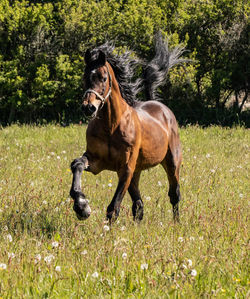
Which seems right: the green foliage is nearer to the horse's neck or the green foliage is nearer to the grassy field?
the grassy field

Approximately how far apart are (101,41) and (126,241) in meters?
20.9

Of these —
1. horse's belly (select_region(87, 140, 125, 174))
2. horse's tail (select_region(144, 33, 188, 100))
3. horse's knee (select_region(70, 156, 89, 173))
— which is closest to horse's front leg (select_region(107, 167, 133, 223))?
horse's belly (select_region(87, 140, 125, 174))

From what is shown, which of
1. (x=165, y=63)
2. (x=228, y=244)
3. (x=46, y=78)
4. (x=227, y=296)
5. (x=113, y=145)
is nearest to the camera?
(x=227, y=296)

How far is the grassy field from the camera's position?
10.9ft

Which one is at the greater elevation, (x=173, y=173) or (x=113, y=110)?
(x=113, y=110)

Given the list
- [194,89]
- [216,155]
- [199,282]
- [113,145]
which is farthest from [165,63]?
[194,89]

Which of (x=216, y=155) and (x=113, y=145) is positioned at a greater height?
(x=113, y=145)

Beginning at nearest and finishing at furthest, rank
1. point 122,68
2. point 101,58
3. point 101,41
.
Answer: point 101,58
point 122,68
point 101,41

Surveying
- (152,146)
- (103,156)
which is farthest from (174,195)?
(103,156)

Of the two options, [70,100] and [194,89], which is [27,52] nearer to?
[70,100]

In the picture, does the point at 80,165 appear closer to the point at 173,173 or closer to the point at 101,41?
the point at 173,173

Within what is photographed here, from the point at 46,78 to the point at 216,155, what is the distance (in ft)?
45.9

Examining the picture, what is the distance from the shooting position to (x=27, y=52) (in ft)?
76.7

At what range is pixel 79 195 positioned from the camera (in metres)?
4.57
